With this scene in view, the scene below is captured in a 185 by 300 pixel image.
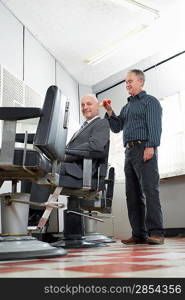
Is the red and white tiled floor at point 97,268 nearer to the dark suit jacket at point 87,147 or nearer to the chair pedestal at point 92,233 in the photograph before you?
the dark suit jacket at point 87,147

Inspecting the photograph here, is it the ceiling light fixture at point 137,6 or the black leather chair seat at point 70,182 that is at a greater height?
the ceiling light fixture at point 137,6

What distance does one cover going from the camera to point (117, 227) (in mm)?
6078

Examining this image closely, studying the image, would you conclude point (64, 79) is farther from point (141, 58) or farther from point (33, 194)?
point (33, 194)

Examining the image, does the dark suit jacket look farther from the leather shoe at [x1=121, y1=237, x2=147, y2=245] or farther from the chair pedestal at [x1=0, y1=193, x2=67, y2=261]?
the leather shoe at [x1=121, y1=237, x2=147, y2=245]

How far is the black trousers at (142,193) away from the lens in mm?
3250

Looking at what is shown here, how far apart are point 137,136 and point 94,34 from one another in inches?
107

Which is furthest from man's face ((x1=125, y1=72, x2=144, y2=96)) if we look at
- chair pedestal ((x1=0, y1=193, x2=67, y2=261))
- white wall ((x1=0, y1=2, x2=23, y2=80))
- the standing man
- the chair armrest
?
chair pedestal ((x1=0, y1=193, x2=67, y2=261))

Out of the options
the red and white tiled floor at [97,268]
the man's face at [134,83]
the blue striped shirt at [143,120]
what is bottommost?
the red and white tiled floor at [97,268]

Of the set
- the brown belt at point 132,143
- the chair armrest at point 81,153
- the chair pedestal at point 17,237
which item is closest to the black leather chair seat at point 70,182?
the chair armrest at point 81,153

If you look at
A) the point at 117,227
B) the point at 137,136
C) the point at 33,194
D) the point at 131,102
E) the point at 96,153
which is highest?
the point at 131,102

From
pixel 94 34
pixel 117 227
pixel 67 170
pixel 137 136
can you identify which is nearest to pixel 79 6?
pixel 94 34

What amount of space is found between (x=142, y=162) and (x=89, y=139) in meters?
0.64

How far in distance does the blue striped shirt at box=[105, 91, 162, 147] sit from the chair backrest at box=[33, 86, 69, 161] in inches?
56.1

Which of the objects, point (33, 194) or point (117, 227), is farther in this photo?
point (117, 227)
